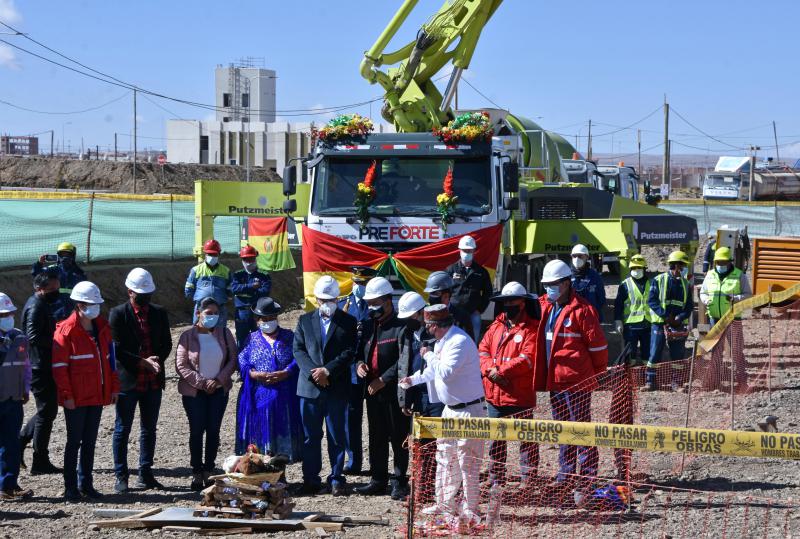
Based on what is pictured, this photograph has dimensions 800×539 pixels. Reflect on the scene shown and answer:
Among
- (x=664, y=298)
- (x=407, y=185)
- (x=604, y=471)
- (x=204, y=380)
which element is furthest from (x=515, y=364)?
(x=407, y=185)

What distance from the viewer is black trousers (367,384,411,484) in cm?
903

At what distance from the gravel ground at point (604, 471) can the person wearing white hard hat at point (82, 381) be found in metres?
0.27

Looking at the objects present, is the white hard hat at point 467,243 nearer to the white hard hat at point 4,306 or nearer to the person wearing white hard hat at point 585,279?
the person wearing white hard hat at point 585,279

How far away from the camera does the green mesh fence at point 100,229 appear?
63.6ft

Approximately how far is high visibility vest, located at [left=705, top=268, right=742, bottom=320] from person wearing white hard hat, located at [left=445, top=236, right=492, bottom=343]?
3212mm

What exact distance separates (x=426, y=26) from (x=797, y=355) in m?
7.59

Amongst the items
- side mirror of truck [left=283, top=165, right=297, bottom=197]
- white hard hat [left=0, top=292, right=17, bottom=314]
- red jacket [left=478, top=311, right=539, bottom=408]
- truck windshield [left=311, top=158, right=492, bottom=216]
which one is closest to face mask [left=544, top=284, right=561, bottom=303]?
red jacket [left=478, top=311, right=539, bottom=408]

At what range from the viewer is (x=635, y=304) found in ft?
45.2

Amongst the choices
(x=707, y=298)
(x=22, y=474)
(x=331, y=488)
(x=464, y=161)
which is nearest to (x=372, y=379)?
(x=331, y=488)

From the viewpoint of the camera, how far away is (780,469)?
9.29m

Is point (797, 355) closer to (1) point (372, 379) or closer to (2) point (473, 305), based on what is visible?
(2) point (473, 305)

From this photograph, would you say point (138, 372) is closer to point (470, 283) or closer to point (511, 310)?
point (511, 310)

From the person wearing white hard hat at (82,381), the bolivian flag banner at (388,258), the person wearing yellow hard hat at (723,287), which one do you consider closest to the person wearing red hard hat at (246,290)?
the bolivian flag banner at (388,258)

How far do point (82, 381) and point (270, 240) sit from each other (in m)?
12.1
